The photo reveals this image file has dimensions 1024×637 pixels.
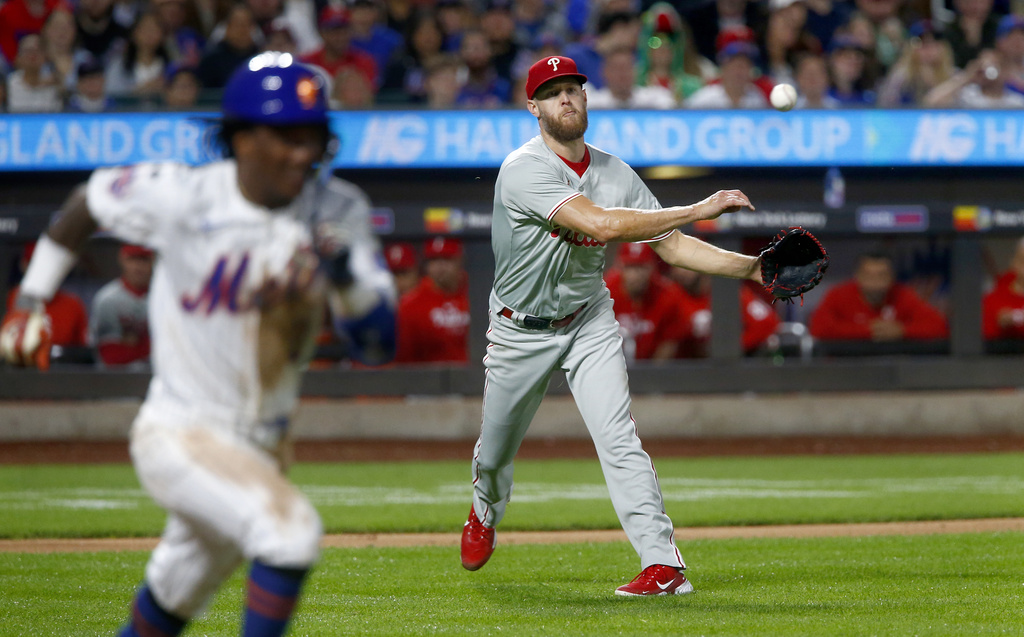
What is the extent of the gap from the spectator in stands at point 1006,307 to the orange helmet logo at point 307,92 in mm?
11070

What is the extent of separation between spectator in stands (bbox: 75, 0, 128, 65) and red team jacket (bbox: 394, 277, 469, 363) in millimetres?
3981

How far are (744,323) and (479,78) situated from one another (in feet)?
11.8

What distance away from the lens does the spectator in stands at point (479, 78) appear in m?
12.0

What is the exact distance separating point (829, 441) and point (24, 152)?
8.24 m

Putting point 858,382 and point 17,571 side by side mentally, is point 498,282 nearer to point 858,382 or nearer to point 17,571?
point 17,571

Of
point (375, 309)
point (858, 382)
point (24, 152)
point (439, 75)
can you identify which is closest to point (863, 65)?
point (858, 382)

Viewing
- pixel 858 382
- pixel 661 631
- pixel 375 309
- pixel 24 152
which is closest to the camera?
pixel 375 309

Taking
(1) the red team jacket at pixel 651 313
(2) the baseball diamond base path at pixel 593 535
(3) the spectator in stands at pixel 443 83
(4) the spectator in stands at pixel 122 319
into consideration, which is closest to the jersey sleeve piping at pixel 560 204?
(2) the baseball diamond base path at pixel 593 535

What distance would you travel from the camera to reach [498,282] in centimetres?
517

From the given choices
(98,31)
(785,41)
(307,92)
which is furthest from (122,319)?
(307,92)

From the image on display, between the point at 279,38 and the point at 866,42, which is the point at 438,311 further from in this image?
the point at 866,42

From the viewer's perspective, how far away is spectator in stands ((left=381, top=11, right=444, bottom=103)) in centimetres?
1238

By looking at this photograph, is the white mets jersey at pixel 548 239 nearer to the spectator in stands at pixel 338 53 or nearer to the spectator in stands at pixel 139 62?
the spectator in stands at pixel 338 53

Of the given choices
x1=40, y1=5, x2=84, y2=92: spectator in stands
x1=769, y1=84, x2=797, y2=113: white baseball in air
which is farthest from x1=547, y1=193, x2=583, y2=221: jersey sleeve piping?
x1=40, y1=5, x2=84, y2=92: spectator in stands
